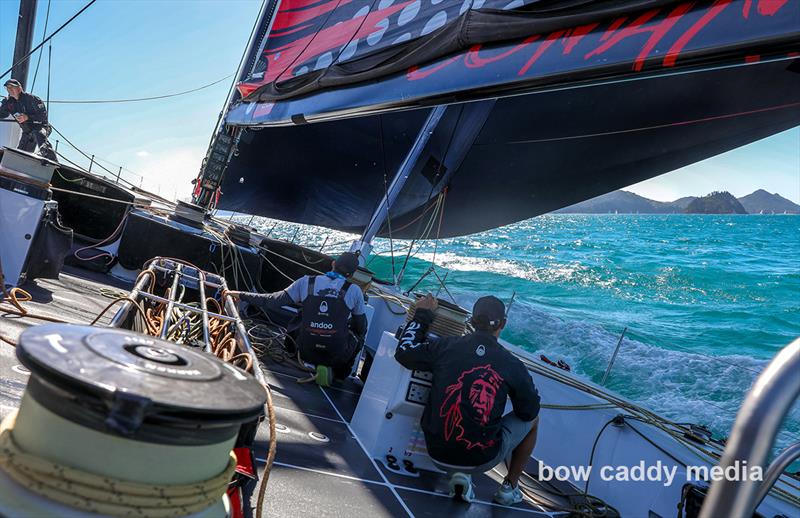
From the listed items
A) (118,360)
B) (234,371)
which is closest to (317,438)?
(234,371)

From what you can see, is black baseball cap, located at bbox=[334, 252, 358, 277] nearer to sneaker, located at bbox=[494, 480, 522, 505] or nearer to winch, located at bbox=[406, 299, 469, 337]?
winch, located at bbox=[406, 299, 469, 337]

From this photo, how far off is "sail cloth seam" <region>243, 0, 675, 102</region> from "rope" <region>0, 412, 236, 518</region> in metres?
2.36

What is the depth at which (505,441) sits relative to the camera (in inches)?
120

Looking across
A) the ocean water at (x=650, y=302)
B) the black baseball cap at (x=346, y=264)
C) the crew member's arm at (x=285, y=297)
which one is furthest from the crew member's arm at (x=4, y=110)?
the black baseball cap at (x=346, y=264)

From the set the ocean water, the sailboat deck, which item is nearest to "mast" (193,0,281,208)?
the ocean water

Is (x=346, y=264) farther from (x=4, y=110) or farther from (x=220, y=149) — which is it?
(x=220, y=149)

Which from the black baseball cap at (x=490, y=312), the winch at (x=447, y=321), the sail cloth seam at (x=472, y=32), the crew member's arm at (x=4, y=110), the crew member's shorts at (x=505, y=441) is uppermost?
the sail cloth seam at (x=472, y=32)

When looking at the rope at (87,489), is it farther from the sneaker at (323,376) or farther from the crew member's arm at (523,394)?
the sneaker at (323,376)

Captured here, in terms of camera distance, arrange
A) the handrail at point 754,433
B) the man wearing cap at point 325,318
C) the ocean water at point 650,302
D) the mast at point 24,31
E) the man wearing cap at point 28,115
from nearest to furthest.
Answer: the handrail at point 754,433 < the man wearing cap at point 325,318 < the man wearing cap at point 28,115 < the mast at point 24,31 < the ocean water at point 650,302

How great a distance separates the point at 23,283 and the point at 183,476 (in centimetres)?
364

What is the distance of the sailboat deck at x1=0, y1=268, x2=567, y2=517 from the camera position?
2273 millimetres

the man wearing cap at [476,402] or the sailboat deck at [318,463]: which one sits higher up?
the man wearing cap at [476,402]

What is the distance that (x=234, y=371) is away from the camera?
120 centimetres

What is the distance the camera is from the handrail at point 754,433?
0.79 metres
